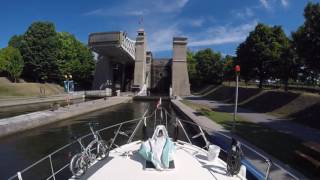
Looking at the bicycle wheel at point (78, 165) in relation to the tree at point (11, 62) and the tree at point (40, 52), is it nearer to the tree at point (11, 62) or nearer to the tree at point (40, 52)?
the tree at point (11, 62)

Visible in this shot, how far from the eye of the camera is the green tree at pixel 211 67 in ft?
273

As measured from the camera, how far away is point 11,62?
65.8m

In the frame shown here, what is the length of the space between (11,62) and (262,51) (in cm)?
4955

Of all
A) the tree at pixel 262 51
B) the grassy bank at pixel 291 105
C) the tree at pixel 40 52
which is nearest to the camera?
the grassy bank at pixel 291 105

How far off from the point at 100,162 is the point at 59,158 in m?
7.29

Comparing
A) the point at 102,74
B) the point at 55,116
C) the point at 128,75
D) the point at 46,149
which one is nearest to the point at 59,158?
the point at 46,149

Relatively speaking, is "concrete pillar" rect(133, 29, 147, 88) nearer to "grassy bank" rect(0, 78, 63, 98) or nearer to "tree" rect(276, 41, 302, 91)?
"grassy bank" rect(0, 78, 63, 98)

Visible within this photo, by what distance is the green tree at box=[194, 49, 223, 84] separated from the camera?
83188mm

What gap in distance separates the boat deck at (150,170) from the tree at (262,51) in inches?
1550

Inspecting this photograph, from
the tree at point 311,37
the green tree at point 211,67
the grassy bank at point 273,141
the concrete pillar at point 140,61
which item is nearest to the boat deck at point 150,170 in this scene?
the grassy bank at point 273,141

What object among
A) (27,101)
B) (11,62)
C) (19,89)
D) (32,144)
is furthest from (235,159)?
(11,62)

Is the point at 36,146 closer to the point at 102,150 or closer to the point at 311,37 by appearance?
the point at 102,150

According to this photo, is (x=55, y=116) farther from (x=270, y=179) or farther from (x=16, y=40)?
(x=16, y=40)

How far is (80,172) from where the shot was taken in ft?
26.4
